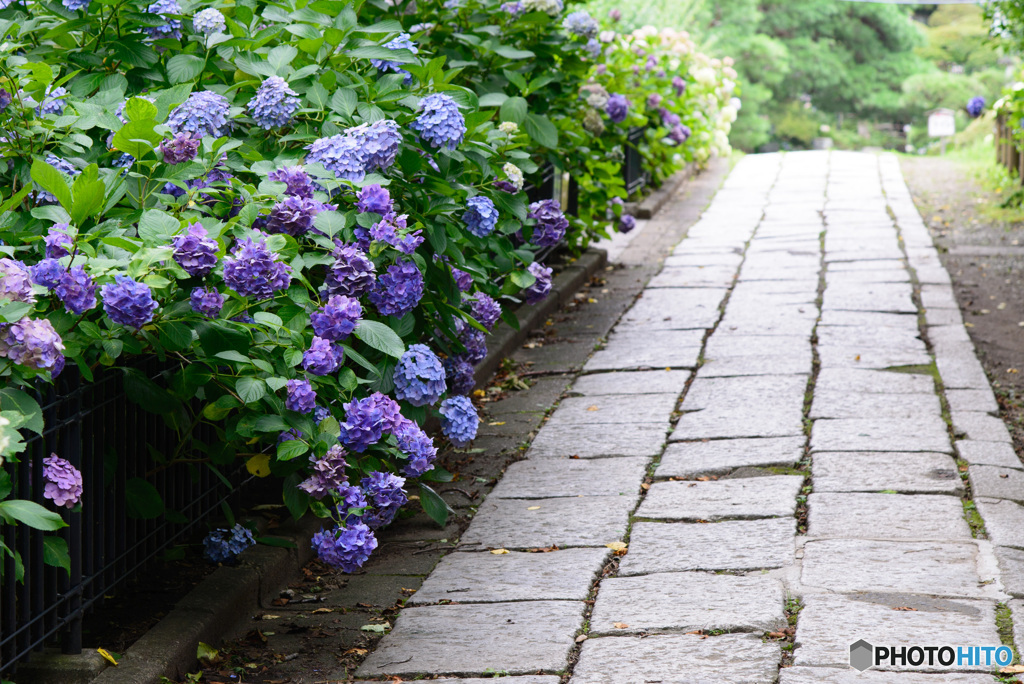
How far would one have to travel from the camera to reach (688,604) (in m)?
2.89

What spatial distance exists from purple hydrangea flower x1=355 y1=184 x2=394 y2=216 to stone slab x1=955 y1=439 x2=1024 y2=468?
7.23 feet

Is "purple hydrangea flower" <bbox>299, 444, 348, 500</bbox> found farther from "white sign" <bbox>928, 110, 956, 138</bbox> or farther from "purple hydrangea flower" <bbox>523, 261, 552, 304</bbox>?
"white sign" <bbox>928, 110, 956, 138</bbox>

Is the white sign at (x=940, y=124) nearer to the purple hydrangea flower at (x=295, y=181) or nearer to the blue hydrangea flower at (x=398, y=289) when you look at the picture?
the blue hydrangea flower at (x=398, y=289)

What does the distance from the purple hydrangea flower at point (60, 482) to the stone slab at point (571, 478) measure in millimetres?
1699

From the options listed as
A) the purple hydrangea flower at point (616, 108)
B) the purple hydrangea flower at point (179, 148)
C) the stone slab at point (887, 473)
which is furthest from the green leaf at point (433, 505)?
the purple hydrangea flower at point (616, 108)

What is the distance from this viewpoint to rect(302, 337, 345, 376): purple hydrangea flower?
101 inches

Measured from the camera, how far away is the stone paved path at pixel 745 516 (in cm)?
268

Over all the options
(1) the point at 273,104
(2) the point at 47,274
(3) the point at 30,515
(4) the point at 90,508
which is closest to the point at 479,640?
(4) the point at 90,508

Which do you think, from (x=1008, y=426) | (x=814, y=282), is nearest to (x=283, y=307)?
(x=1008, y=426)

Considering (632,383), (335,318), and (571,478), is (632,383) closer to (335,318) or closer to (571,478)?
(571,478)

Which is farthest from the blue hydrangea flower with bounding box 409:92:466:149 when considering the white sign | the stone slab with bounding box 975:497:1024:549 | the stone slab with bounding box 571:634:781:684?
the white sign

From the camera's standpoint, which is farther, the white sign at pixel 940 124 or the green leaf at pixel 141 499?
the white sign at pixel 940 124

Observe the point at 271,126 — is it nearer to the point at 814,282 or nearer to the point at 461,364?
the point at 461,364

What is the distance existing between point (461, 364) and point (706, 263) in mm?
4284
